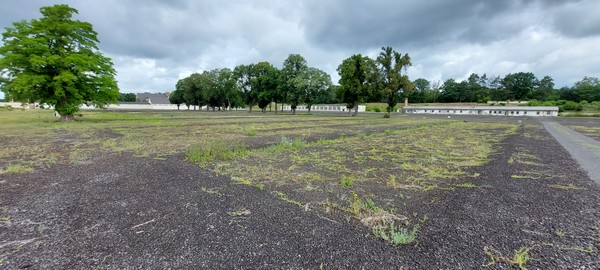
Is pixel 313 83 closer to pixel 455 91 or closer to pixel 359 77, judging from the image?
pixel 359 77

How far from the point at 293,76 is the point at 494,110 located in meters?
59.0

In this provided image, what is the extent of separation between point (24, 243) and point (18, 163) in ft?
20.5

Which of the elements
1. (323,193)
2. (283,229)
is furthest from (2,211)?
(323,193)

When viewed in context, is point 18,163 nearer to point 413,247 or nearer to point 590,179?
point 413,247

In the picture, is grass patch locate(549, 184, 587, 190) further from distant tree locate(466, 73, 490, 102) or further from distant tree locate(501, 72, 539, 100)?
distant tree locate(501, 72, 539, 100)

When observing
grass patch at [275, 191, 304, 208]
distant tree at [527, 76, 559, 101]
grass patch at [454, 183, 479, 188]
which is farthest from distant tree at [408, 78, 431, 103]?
grass patch at [275, 191, 304, 208]

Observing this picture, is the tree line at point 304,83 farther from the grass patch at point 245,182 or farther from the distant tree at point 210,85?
the grass patch at point 245,182

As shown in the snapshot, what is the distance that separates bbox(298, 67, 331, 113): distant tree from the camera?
4666 centimetres

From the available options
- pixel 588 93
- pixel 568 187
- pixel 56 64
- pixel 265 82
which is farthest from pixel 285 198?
pixel 588 93

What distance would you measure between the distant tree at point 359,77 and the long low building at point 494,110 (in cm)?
4542

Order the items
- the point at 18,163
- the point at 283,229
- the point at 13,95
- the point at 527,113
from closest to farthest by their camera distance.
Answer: the point at 283,229
the point at 18,163
the point at 13,95
the point at 527,113

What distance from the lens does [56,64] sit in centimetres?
1934

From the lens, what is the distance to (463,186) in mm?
5320

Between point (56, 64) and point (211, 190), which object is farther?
point (56, 64)
